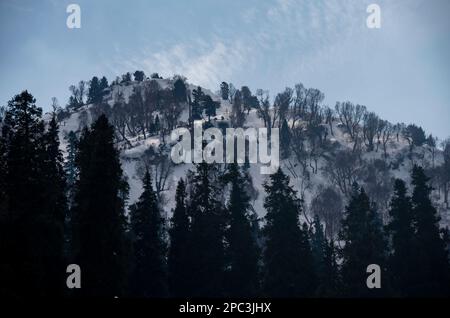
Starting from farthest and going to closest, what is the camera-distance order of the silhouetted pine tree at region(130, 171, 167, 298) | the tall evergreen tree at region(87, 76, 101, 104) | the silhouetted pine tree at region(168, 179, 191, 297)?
the tall evergreen tree at region(87, 76, 101, 104) < the silhouetted pine tree at region(130, 171, 167, 298) < the silhouetted pine tree at region(168, 179, 191, 297)

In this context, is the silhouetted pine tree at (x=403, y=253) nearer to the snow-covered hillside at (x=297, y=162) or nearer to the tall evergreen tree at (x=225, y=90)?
the snow-covered hillside at (x=297, y=162)

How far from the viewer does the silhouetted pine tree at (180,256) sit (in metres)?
37.7

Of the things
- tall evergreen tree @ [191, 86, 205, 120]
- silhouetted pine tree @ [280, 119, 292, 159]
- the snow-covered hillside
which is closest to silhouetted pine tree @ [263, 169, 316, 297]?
the snow-covered hillside

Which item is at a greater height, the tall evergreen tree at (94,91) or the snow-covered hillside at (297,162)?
the tall evergreen tree at (94,91)

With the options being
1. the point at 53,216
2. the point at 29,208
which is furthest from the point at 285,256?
the point at 29,208

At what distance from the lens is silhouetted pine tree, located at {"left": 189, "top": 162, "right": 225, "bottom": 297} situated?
121 feet

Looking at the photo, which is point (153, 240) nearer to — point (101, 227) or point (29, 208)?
point (101, 227)

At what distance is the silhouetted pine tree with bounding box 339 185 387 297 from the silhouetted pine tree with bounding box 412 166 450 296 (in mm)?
3107

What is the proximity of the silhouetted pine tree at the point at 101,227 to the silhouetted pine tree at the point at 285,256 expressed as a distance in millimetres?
12812

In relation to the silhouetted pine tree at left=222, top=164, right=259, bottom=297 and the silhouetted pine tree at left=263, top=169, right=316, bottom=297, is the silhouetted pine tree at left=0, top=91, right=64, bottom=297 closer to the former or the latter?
the silhouetted pine tree at left=222, top=164, right=259, bottom=297

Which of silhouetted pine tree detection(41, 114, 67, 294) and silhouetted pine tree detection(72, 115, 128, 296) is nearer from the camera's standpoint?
silhouetted pine tree detection(72, 115, 128, 296)

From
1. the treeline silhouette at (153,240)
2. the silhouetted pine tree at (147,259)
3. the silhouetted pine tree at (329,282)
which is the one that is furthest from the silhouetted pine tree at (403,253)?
the silhouetted pine tree at (147,259)

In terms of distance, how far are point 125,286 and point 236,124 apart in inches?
4243

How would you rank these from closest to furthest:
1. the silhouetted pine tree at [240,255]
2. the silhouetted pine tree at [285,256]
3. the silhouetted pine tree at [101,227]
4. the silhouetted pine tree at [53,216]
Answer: the silhouetted pine tree at [101,227], the silhouetted pine tree at [53,216], the silhouetted pine tree at [285,256], the silhouetted pine tree at [240,255]
